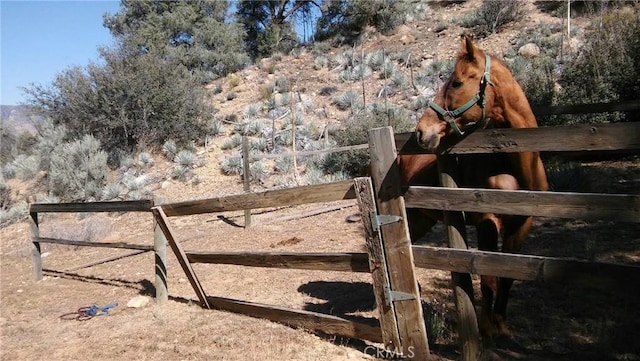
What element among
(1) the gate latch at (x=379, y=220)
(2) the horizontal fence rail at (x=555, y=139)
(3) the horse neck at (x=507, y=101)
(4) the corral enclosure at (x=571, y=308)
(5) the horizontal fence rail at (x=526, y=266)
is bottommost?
(4) the corral enclosure at (x=571, y=308)

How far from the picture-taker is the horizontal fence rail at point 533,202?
251 centimetres

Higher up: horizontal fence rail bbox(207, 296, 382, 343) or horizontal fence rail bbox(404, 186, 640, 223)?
horizontal fence rail bbox(404, 186, 640, 223)

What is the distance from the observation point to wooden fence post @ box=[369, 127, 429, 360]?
336cm

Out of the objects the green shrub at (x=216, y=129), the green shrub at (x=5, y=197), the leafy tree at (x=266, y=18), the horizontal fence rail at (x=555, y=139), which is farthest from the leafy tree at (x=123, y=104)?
the horizontal fence rail at (x=555, y=139)

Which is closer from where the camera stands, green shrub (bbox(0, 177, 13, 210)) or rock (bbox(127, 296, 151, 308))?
rock (bbox(127, 296, 151, 308))

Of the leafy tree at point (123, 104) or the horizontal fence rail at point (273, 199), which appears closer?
the horizontal fence rail at point (273, 199)

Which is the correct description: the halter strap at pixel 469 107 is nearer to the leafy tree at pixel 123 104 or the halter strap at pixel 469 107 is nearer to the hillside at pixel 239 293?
the hillside at pixel 239 293

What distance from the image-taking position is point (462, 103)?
131 inches

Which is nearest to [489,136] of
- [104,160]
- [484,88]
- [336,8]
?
[484,88]

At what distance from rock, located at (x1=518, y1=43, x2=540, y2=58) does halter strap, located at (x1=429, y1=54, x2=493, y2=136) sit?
1768cm

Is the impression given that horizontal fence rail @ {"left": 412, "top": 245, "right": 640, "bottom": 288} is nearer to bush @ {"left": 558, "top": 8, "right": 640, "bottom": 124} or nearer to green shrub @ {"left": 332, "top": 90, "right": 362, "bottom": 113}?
bush @ {"left": 558, "top": 8, "right": 640, "bottom": 124}

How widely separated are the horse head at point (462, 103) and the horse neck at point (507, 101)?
0.18ft

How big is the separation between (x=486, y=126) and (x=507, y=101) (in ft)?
0.87

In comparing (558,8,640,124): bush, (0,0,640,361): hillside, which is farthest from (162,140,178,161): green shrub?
(558,8,640,124): bush
